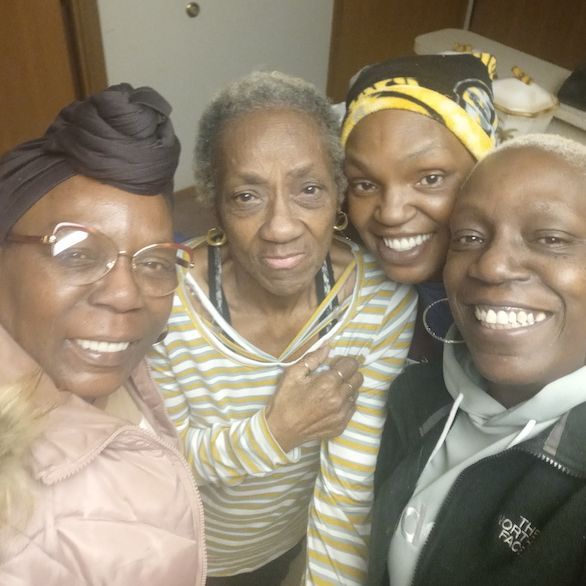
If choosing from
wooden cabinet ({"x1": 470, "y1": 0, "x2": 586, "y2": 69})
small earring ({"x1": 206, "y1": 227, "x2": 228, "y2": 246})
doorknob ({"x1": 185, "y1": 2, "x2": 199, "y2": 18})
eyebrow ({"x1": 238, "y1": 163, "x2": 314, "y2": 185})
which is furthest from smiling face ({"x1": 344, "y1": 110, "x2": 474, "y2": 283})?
wooden cabinet ({"x1": 470, "y1": 0, "x2": 586, "y2": 69})

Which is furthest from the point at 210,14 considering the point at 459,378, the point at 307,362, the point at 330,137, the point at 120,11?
the point at 459,378

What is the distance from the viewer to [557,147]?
97 centimetres

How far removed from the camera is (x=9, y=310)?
0.94m

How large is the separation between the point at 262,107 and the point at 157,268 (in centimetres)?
42

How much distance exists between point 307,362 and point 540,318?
53 centimetres

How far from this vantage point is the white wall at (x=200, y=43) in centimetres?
301

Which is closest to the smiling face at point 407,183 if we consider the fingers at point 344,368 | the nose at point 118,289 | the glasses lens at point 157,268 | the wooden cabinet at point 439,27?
the fingers at point 344,368

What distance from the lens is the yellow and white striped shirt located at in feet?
4.21

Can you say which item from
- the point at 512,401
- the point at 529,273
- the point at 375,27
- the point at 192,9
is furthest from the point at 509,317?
the point at 375,27

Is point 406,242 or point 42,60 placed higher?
point 406,242

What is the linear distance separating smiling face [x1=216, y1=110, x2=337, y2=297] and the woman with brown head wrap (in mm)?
187

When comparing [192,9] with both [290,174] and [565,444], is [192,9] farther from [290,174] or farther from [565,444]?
[565,444]

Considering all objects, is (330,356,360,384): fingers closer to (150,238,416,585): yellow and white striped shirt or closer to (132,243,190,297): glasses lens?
(150,238,416,585): yellow and white striped shirt

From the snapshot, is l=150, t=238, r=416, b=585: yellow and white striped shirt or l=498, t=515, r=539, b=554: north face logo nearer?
l=498, t=515, r=539, b=554: north face logo
